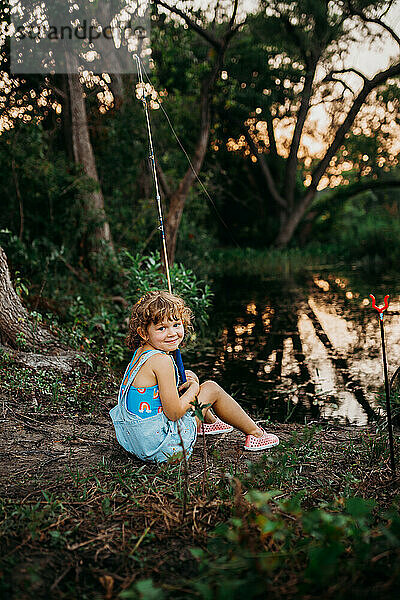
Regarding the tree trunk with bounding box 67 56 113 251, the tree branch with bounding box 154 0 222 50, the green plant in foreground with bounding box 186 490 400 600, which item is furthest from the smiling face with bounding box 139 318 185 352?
the tree branch with bounding box 154 0 222 50

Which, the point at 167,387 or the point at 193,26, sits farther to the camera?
the point at 193,26

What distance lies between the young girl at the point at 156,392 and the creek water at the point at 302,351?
132 cm

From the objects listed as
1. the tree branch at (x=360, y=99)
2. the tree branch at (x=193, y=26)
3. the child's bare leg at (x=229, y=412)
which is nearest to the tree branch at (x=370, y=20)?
the tree branch at (x=360, y=99)

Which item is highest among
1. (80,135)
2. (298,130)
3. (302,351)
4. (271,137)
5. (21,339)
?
(271,137)

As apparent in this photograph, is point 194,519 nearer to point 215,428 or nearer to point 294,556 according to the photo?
point 294,556

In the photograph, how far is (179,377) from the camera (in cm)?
312

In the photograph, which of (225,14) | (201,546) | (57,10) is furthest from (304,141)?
(201,546)

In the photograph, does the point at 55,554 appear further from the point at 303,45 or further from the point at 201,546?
the point at 303,45

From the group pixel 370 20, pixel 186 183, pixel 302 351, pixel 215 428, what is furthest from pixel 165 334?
pixel 370 20

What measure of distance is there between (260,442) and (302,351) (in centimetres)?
326

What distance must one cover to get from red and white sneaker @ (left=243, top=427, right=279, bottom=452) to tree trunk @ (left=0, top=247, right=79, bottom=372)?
188 centimetres

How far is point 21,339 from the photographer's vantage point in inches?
Result: 184

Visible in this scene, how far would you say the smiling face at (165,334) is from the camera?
9.55ft

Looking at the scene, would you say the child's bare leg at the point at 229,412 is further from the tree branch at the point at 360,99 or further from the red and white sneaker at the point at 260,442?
the tree branch at the point at 360,99
